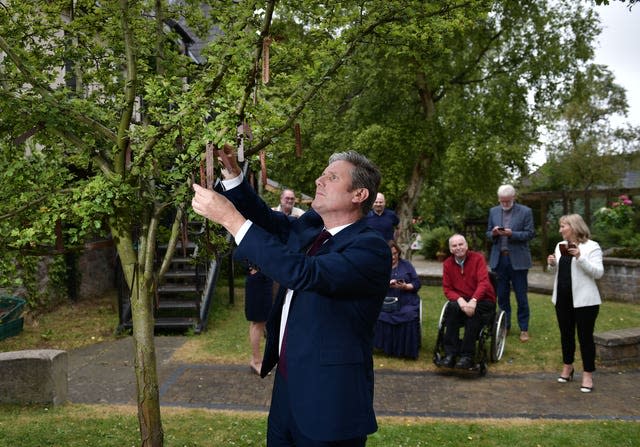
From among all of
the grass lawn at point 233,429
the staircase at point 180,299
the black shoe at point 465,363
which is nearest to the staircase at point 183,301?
the staircase at point 180,299

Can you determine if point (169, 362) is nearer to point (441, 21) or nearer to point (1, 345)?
point (1, 345)

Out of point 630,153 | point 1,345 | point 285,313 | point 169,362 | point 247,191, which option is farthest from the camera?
point 630,153

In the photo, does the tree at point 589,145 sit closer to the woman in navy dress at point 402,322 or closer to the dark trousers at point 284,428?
the woman in navy dress at point 402,322

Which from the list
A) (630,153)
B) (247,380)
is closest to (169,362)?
(247,380)

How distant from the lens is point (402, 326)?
8.02 meters

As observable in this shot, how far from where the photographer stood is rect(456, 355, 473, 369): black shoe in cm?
724

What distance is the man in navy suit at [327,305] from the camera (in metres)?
2.39

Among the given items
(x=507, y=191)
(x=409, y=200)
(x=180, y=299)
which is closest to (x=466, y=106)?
(x=409, y=200)

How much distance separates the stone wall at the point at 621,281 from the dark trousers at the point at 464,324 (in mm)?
6325

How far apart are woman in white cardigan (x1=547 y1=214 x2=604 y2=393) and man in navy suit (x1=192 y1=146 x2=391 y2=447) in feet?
14.6

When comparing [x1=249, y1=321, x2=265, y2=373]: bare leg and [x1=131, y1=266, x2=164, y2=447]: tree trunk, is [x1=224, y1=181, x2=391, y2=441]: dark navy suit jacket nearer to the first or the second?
[x1=131, y1=266, x2=164, y2=447]: tree trunk

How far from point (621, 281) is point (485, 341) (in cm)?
639

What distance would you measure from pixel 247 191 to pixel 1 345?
7464 mm

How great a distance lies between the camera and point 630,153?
36625 mm
